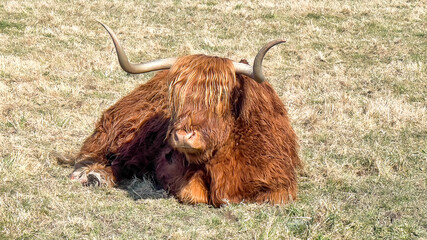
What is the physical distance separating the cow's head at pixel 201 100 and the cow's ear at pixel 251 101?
0.16ft

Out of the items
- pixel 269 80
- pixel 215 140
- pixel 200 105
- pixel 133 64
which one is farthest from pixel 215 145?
pixel 269 80

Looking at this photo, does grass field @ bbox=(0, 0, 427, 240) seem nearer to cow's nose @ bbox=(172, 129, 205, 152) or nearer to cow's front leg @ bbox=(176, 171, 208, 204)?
→ cow's front leg @ bbox=(176, 171, 208, 204)

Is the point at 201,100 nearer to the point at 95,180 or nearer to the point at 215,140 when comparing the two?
the point at 215,140

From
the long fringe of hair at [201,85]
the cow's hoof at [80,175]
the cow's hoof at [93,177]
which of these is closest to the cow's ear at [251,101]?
the long fringe of hair at [201,85]

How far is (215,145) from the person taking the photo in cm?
458

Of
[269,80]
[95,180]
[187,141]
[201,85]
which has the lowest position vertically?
[269,80]

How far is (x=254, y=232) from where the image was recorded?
414 cm

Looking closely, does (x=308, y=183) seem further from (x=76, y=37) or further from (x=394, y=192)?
(x=76, y=37)

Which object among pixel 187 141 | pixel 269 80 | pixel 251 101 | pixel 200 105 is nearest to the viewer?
pixel 187 141

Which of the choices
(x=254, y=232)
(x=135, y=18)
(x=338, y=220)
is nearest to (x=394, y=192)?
(x=338, y=220)

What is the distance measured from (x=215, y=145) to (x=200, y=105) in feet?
1.08

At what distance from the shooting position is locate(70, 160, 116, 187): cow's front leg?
5285mm

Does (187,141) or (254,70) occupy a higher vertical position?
(254,70)

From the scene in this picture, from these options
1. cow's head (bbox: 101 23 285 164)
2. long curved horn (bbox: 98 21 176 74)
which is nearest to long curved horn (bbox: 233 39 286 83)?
cow's head (bbox: 101 23 285 164)
